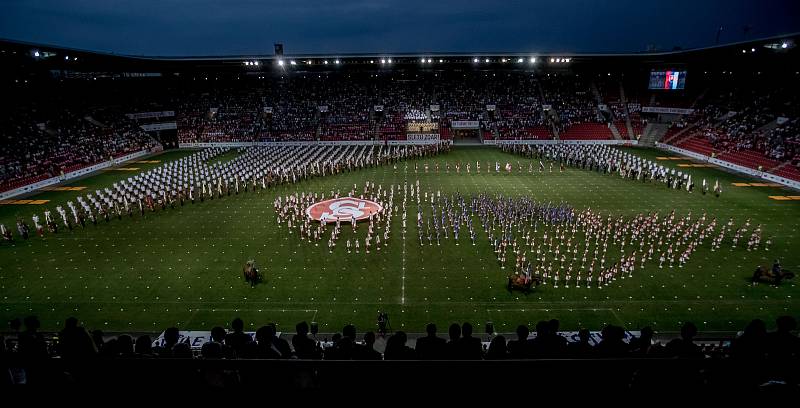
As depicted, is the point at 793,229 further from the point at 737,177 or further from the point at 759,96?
the point at 759,96

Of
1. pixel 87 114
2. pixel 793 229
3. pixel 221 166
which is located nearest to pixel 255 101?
pixel 87 114

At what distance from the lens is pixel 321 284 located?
51.9ft

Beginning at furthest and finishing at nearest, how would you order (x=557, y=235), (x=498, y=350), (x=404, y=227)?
1. (x=404, y=227)
2. (x=557, y=235)
3. (x=498, y=350)

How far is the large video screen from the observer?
2056 inches

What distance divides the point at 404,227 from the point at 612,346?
58.1 feet

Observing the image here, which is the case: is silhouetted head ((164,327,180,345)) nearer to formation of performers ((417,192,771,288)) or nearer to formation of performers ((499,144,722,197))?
formation of performers ((417,192,771,288))

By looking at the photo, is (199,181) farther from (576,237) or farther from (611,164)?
(611,164)

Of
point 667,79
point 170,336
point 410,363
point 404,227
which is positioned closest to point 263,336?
point 170,336

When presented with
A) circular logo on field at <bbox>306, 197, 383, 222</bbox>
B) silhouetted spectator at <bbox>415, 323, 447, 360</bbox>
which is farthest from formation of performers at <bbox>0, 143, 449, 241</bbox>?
silhouetted spectator at <bbox>415, 323, 447, 360</bbox>

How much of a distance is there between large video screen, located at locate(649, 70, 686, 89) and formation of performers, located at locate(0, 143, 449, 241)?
30475 millimetres

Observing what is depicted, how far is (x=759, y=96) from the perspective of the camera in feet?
149

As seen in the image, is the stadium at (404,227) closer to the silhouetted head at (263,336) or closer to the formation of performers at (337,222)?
the silhouetted head at (263,336)

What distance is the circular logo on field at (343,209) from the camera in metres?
23.9

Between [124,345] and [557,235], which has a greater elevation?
[124,345]
